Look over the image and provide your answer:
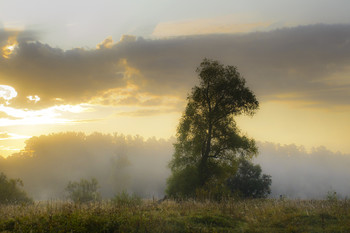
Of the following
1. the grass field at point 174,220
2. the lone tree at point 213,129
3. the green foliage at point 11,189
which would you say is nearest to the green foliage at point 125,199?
the grass field at point 174,220

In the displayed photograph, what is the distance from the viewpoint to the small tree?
54.5 m

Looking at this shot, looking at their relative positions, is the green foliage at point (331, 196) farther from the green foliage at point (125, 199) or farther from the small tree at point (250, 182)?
the small tree at point (250, 182)

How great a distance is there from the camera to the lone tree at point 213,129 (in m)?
30.9

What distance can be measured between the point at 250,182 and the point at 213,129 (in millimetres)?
27831

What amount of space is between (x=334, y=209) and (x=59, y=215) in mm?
13872

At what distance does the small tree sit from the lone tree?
23.5m

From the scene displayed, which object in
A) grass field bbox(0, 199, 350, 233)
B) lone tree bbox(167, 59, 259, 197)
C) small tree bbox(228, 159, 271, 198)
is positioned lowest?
small tree bbox(228, 159, 271, 198)

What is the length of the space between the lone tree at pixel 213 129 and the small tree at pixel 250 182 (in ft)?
77.0

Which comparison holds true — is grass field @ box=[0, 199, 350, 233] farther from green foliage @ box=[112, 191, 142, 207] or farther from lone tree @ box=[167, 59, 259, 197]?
lone tree @ box=[167, 59, 259, 197]

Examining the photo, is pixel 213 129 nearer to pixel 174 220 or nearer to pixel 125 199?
pixel 125 199

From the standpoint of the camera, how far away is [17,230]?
11.3m

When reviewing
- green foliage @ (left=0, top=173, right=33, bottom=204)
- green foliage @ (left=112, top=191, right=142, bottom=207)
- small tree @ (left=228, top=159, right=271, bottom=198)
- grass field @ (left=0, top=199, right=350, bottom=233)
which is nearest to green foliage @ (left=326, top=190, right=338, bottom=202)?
grass field @ (left=0, top=199, right=350, bottom=233)

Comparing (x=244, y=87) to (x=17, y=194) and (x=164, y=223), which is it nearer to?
(x=164, y=223)

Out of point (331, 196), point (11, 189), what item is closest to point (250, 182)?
point (331, 196)
